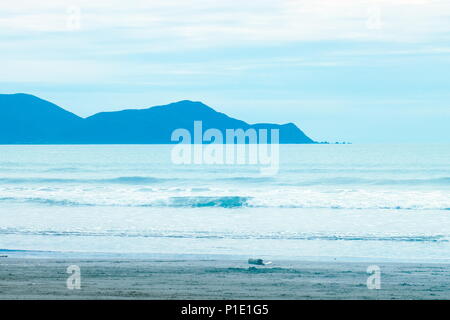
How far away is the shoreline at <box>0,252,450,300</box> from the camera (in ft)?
28.4

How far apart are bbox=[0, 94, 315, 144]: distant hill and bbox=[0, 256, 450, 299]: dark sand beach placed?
32654 millimetres

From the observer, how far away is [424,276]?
1010cm

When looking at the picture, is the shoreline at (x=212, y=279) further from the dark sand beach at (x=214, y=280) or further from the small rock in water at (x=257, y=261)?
the small rock in water at (x=257, y=261)

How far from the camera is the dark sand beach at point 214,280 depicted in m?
8.65

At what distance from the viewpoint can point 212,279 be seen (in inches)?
384

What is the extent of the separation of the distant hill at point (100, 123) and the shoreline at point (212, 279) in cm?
3266

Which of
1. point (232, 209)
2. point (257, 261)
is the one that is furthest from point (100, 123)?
point (257, 261)

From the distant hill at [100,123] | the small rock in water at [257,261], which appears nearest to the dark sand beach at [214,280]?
the small rock in water at [257,261]

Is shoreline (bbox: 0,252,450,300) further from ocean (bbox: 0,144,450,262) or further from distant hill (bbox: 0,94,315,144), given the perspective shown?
distant hill (bbox: 0,94,315,144)

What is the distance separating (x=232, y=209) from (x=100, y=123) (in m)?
38.4

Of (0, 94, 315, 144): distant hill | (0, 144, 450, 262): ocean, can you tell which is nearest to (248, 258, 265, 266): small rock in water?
(0, 144, 450, 262): ocean

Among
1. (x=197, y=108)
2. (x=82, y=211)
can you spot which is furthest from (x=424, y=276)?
(x=197, y=108)

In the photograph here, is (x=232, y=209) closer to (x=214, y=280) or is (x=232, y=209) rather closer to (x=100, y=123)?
(x=214, y=280)
